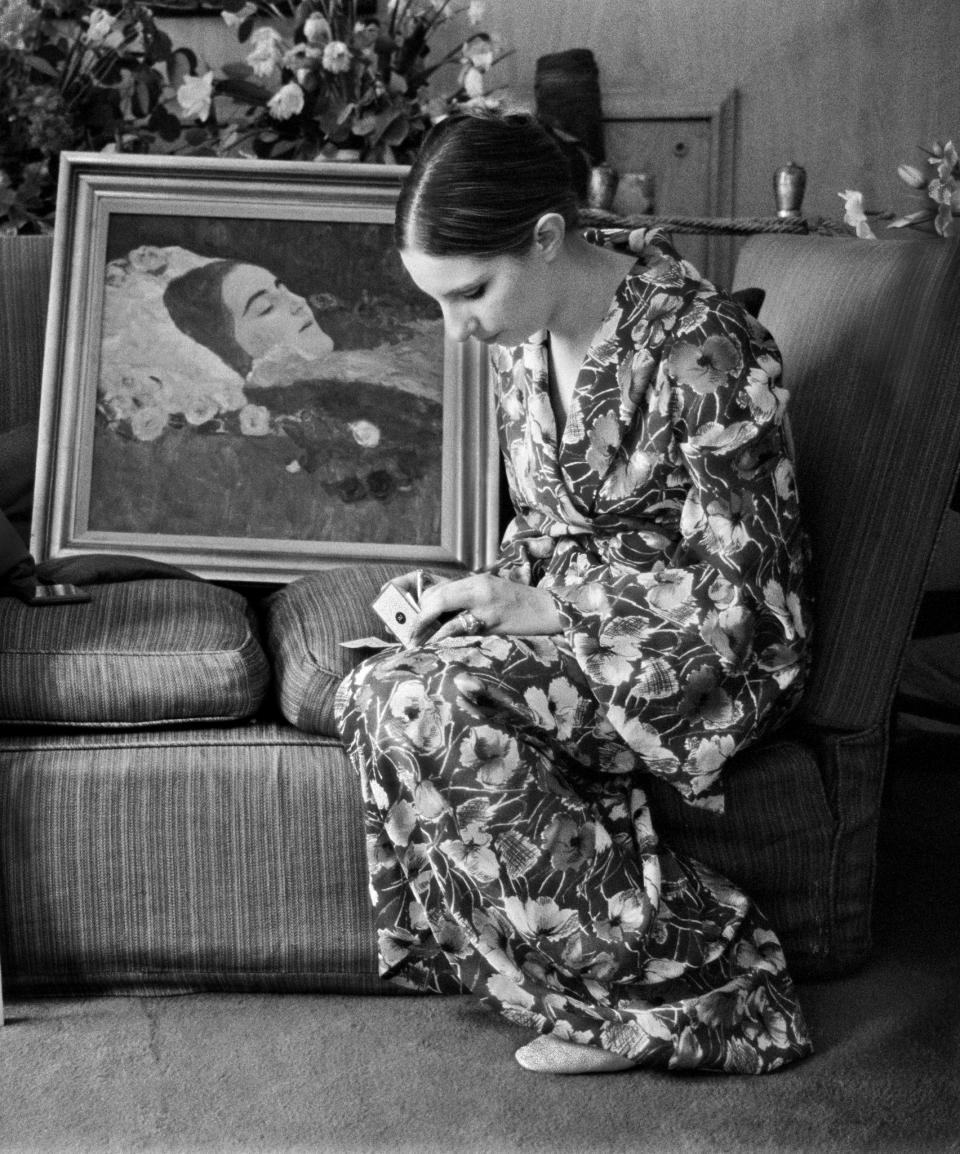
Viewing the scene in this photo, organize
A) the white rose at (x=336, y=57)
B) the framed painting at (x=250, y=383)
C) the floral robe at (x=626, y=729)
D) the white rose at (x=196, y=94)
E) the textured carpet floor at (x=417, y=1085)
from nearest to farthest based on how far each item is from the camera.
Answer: the textured carpet floor at (x=417, y=1085)
the floral robe at (x=626, y=729)
the framed painting at (x=250, y=383)
the white rose at (x=336, y=57)
the white rose at (x=196, y=94)

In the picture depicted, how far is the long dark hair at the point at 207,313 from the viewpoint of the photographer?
2.54 meters

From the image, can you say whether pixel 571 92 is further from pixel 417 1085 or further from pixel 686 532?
pixel 417 1085

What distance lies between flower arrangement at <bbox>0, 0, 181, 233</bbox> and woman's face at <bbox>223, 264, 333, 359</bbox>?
1.67 feet

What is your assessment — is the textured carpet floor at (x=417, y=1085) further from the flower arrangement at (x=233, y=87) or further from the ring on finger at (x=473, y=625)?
the flower arrangement at (x=233, y=87)

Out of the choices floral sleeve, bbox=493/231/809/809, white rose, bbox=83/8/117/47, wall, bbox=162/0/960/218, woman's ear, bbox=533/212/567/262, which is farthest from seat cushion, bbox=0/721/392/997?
wall, bbox=162/0/960/218

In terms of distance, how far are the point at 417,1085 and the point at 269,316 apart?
54.3 inches

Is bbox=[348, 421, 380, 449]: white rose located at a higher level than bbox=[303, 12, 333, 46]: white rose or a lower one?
lower

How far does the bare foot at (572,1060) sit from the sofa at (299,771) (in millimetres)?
274

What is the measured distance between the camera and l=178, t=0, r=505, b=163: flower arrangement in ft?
8.86

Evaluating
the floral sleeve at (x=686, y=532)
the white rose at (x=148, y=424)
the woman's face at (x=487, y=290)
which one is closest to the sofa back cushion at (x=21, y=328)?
the white rose at (x=148, y=424)

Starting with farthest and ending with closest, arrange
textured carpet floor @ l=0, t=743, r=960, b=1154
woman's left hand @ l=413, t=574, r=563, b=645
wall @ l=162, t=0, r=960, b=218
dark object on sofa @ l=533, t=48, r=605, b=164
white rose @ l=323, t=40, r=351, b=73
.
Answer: wall @ l=162, t=0, r=960, b=218
dark object on sofa @ l=533, t=48, r=605, b=164
white rose @ l=323, t=40, r=351, b=73
woman's left hand @ l=413, t=574, r=563, b=645
textured carpet floor @ l=0, t=743, r=960, b=1154

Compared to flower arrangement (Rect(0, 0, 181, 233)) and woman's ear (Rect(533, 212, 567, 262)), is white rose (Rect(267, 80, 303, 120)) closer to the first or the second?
flower arrangement (Rect(0, 0, 181, 233))

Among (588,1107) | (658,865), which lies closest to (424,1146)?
(588,1107)

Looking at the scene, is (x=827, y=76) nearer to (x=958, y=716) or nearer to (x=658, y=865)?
(x=958, y=716)
